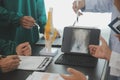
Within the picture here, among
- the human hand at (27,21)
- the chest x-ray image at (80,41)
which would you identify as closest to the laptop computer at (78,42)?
the chest x-ray image at (80,41)

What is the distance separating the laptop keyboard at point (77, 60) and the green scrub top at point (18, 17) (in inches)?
21.6

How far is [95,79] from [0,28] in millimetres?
1035

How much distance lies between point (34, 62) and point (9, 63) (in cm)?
17

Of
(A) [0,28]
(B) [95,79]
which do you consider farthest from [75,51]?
(A) [0,28]

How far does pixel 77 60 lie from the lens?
1.52m

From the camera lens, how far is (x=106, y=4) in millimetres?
1806

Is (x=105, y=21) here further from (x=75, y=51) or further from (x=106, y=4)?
(x=75, y=51)

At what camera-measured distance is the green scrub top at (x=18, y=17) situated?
6.18 feet

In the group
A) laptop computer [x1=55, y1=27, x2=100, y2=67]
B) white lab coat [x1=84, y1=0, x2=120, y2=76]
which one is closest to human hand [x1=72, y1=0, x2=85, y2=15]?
white lab coat [x1=84, y1=0, x2=120, y2=76]

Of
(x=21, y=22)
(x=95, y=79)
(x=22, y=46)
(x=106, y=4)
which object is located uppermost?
(x=106, y=4)

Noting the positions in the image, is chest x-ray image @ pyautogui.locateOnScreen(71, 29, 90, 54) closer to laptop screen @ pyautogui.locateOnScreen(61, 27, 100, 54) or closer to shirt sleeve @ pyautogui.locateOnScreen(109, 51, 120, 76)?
laptop screen @ pyautogui.locateOnScreen(61, 27, 100, 54)

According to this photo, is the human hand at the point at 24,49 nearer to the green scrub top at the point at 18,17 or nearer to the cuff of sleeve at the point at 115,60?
the green scrub top at the point at 18,17

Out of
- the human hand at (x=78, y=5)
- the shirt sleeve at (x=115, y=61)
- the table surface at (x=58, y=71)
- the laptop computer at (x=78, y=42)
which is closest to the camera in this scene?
the shirt sleeve at (x=115, y=61)

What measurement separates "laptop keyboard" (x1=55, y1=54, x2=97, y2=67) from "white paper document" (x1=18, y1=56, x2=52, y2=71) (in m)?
0.08
